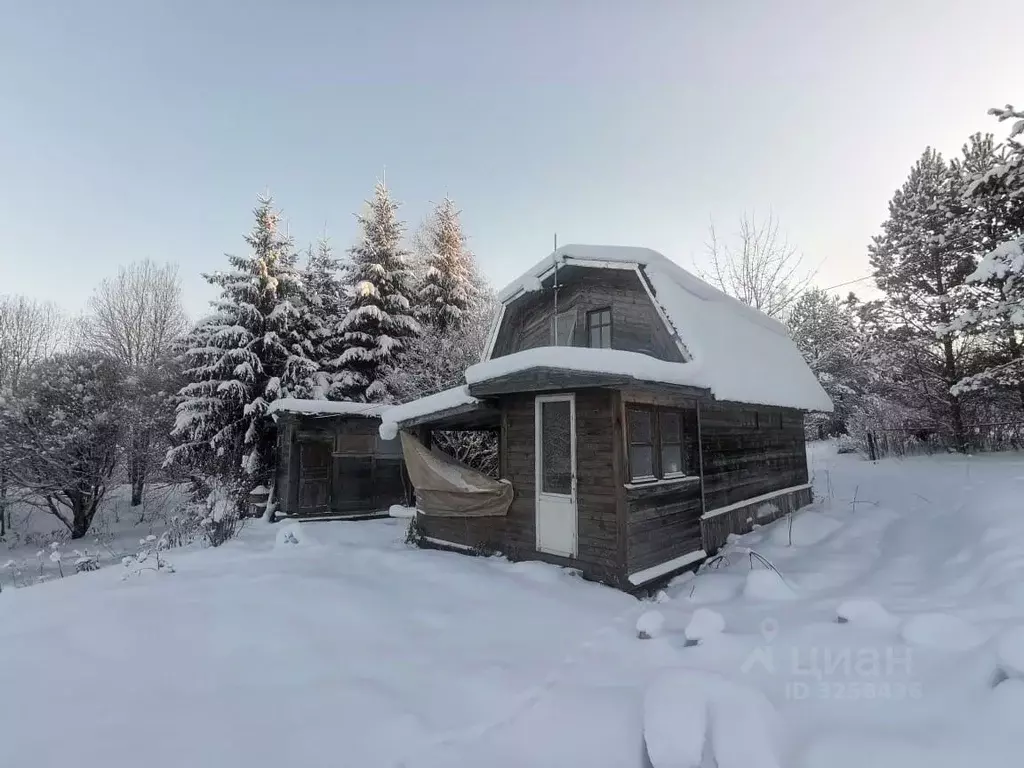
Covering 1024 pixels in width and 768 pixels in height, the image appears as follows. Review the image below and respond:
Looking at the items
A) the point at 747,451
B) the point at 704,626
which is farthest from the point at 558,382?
the point at 747,451

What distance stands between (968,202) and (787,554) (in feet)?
46.8

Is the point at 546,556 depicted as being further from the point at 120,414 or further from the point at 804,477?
the point at 120,414

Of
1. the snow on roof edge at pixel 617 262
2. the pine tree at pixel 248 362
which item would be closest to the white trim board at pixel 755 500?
the snow on roof edge at pixel 617 262

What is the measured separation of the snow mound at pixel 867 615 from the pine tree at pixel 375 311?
14218mm

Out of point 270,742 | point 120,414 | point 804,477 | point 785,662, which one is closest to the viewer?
point 270,742

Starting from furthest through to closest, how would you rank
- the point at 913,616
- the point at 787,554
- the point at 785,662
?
the point at 787,554, the point at 913,616, the point at 785,662

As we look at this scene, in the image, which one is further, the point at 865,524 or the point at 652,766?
the point at 865,524

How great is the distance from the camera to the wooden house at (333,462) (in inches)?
478

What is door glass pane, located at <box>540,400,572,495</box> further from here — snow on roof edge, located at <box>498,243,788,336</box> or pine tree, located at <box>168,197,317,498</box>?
pine tree, located at <box>168,197,317,498</box>

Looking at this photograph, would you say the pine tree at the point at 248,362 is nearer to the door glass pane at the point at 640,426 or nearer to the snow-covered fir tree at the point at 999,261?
the door glass pane at the point at 640,426

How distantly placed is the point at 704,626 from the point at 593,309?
6.76 m

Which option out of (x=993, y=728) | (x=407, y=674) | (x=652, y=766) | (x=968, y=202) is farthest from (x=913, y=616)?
(x=968, y=202)

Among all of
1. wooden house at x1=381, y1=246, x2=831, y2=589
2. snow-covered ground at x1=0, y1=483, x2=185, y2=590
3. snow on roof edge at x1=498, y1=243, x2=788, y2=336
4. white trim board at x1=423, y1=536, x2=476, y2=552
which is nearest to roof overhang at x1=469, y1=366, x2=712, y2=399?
wooden house at x1=381, y1=246, x2=831, y2=589

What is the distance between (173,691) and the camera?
12.0 feet
